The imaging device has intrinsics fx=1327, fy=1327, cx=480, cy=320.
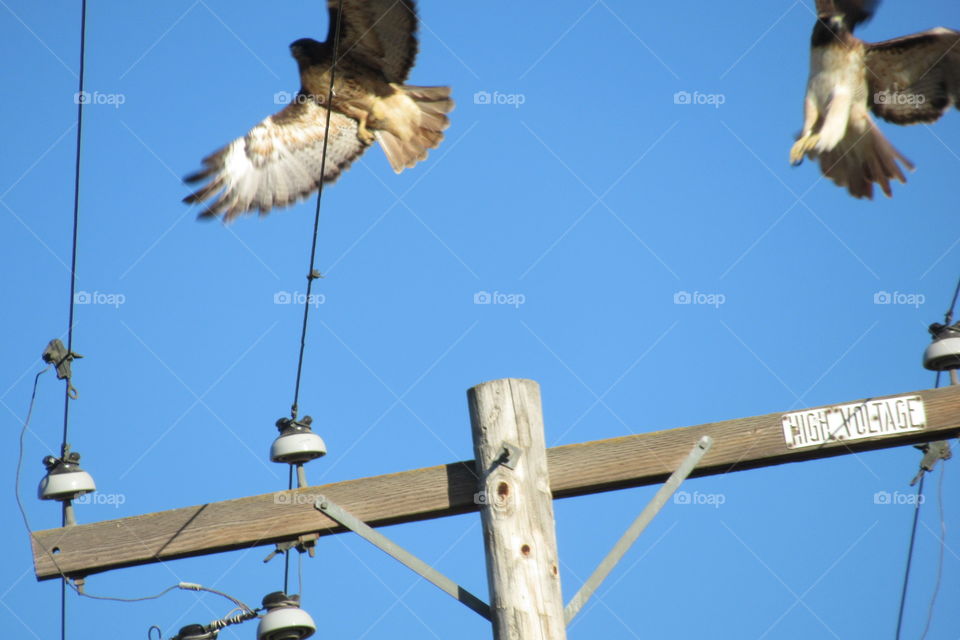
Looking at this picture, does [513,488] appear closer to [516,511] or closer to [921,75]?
[516,511]

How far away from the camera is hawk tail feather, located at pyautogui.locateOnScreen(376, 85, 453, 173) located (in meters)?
10.0

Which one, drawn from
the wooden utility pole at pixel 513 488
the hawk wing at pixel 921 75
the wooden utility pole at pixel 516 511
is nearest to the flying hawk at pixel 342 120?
the hawk wing at pixel 921 75

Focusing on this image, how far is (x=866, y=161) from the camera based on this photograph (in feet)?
26.2

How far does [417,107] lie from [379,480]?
550 cm

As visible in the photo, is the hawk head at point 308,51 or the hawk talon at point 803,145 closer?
the hawk talon at point 803,145

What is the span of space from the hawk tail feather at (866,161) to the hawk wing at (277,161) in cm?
336

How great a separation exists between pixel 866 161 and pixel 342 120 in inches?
159

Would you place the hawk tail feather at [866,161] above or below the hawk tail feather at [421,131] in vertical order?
below

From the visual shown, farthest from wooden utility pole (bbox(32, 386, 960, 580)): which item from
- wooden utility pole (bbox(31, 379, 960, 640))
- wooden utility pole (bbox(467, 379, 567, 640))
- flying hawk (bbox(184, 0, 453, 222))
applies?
flying hawk (bbox(184, 0, 453, 222))

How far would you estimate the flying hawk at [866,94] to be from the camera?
314 inches

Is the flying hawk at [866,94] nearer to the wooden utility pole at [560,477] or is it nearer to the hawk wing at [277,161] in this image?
the wooden utility pole at [560,477]

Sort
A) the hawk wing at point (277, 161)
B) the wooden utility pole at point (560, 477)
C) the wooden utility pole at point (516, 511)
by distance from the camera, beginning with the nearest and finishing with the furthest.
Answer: the wooden utility pole at point (516, 511)
the wooden utility pole at point (560, 477)
the hawk wing at point (277, 161)

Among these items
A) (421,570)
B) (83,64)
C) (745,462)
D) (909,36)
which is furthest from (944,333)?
(83,64)

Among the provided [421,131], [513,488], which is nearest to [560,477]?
[513,488]
